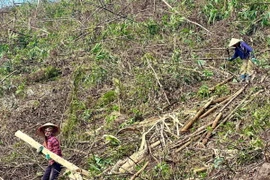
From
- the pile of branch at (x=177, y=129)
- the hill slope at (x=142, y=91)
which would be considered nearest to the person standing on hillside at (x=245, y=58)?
the hill slope at (x=142, y=91)

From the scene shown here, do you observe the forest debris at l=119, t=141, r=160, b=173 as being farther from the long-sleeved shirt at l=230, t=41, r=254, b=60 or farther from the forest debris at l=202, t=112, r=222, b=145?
the long-sleeved shirt at l=230, t=41, r=254, b=60

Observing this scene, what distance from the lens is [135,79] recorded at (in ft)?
27.8

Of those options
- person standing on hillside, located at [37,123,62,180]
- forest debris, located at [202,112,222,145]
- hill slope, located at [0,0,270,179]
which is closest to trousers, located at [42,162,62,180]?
person standing on hillside, located at [37,123,62,180]

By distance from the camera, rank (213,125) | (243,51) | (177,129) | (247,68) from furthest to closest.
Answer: (243,51), (247,68), (177,129), (213,125)

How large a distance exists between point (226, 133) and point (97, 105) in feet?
9.49

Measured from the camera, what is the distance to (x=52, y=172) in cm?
616

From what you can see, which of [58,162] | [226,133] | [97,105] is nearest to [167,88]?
[97,105]

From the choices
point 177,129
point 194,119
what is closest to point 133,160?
point 177,129

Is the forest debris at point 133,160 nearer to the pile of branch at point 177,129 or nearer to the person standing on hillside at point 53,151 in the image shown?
the pile of branch at point 177,129

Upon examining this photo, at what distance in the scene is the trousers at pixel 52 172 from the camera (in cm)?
616

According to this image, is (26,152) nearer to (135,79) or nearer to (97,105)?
(97,105)

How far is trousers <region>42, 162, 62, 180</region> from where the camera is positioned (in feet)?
20.2

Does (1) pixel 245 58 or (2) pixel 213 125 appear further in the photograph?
(1) pixel 245 58

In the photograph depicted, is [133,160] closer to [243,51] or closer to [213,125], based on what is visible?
[213,125]
